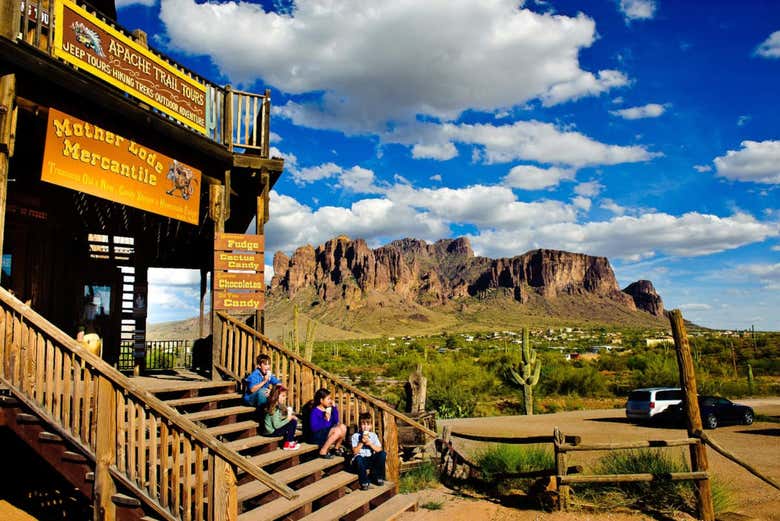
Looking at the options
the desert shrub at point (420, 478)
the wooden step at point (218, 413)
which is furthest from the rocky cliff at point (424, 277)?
the wooden step at point (218, 413)

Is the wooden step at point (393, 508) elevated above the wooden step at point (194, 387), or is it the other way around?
the wooden step at point (194, 387)

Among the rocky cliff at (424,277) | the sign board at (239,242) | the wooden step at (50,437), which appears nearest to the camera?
the wooden step at (50,437)

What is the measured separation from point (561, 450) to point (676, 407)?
41.5 ft

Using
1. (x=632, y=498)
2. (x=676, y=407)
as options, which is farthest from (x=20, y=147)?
(x=676, y=407)

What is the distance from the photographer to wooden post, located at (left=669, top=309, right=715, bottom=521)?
25.2 ft

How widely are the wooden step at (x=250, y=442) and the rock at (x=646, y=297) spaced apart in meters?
175

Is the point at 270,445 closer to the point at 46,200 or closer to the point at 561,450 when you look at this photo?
the point at 561,450

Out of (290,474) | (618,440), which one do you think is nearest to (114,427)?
(290,474)

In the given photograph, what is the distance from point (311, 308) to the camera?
140 metres

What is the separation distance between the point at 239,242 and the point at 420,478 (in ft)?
18.0

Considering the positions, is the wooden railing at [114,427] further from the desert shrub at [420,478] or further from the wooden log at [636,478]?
the wooden log at [636,478]

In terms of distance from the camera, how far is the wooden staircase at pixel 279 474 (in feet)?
21.2

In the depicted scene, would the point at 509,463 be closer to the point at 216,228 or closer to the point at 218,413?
the point at 218,413

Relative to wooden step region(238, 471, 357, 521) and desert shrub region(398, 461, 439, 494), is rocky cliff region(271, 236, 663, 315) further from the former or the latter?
wooden step region(238, 471, 357, 521)
